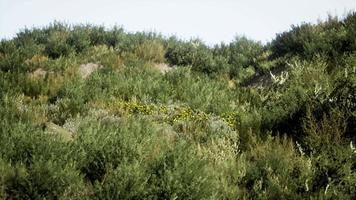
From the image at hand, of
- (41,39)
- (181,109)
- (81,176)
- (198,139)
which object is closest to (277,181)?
(198,139)

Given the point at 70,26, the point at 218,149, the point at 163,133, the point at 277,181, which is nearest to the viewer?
the point at 277,181

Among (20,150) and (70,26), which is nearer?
(20,150)

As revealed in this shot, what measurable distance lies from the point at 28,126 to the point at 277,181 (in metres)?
3.52

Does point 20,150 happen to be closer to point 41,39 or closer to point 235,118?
point 235,118

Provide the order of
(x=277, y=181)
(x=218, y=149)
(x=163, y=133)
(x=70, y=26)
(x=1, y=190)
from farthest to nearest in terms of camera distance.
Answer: (x=70, y=26) < (x=163, y=133) < (x=218, y=149) < (x=277, y=181) < (x=1, y=190)

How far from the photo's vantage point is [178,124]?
25.1 feet

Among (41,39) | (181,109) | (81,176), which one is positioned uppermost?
(41,39)

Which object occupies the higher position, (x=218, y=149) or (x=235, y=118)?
(x=235, y=118)

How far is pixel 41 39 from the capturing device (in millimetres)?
14703

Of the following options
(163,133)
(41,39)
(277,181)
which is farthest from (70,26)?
(277,181)

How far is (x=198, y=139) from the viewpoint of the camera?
7.02 meters

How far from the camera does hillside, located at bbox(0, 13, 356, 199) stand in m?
4.94

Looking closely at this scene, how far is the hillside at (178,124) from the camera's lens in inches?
195

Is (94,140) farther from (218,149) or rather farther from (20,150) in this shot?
(218,149)
